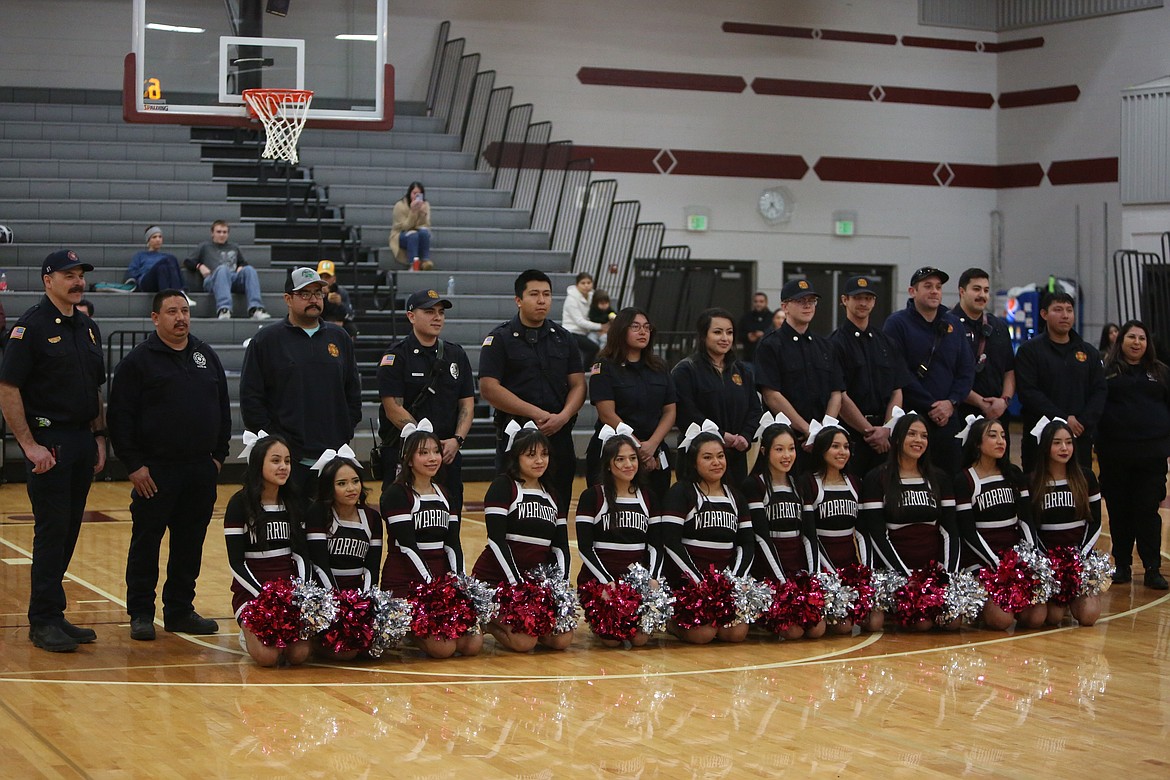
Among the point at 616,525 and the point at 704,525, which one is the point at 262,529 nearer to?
the point at 616,525

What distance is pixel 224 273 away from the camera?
1460cm

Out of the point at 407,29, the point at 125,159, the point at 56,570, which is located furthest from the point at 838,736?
the point at 407,29

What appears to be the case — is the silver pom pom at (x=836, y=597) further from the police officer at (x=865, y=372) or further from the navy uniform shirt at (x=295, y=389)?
the navy uniform shirt at (x=295, y=389)


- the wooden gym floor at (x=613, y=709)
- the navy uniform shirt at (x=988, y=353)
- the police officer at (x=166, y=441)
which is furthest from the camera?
the navy uniform shirt at (x=988, y=353)

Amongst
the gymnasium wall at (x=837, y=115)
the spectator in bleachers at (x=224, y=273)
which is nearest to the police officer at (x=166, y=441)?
the spectator in bleachers at (x=224, y=273)

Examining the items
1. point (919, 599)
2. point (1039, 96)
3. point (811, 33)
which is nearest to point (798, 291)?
point (919, 599)

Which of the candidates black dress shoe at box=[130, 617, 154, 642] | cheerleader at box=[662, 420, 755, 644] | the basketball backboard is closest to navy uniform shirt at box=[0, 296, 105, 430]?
black dress shoe at box=[130, 617, 154, 642]

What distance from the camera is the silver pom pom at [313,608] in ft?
19.9

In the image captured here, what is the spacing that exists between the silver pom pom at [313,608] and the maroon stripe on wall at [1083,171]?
1719 centimetres

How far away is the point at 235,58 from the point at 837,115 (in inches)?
430

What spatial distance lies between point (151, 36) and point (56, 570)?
7.37 meters

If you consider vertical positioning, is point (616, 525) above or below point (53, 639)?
above

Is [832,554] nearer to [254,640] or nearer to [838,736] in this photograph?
[838,736]

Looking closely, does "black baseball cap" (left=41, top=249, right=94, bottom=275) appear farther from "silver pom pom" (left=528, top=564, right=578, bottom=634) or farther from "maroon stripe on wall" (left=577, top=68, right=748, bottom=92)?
"maroon stripe on wall" (left=577, top=68, right=748, bottom=92)
